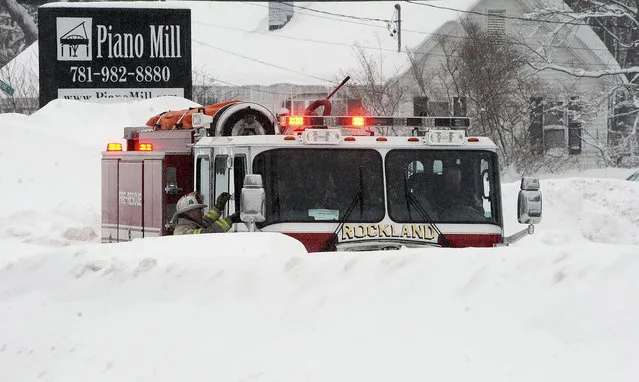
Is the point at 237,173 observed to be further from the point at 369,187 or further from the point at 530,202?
the point at 530,202

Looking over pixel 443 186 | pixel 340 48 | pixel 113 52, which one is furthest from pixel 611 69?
pixel 443 186

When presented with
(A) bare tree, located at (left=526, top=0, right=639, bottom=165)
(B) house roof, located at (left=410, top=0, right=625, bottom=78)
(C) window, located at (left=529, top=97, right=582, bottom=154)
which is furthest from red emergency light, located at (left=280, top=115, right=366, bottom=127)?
(B) house roof, located at (left=410, top=0, right=625, bottom=78)

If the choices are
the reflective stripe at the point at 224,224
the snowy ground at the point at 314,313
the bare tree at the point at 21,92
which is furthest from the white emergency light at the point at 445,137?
the bare tree at the point at 21,92

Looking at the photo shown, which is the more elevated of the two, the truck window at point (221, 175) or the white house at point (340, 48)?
the white house at point (340, 48)

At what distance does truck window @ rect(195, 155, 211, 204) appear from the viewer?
1159cm

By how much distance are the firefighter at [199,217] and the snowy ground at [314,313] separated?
162 cm

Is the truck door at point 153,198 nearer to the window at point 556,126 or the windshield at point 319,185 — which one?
the windshield at point 319,185

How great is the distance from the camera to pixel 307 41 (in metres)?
46.4

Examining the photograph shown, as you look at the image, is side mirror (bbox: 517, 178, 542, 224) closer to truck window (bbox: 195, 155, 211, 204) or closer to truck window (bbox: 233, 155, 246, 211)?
truck window (bbox: 233, 155, 246, 211)

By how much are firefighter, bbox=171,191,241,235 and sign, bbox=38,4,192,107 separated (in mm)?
17505

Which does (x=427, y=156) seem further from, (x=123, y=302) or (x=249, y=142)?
(x=123, y=302)

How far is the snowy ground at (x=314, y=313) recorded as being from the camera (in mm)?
5312

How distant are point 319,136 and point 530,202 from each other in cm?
190

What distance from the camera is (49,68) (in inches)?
1120
